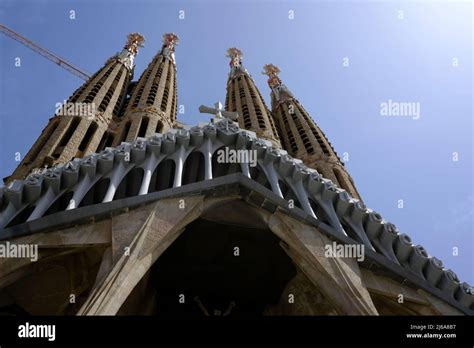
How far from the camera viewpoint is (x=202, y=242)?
505 inches

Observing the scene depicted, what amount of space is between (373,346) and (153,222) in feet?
16.6

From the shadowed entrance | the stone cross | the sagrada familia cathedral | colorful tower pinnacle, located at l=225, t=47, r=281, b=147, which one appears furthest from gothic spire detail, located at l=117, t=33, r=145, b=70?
the shadowed entrance

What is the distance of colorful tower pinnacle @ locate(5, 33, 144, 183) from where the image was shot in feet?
74.5

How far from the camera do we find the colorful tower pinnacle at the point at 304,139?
28422 millimetres

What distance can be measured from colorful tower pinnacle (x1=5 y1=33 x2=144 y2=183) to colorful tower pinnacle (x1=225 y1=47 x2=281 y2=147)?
7.64m

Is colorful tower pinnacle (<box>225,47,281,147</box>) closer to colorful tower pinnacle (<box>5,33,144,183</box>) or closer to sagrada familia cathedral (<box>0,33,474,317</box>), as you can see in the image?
colorful tower pinnacle (<box>5,33,144,183</box>)

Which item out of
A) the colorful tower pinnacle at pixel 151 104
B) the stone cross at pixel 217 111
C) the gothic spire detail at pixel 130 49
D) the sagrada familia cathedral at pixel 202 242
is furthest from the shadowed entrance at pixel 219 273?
the gothic spire detail at pixel 130 49

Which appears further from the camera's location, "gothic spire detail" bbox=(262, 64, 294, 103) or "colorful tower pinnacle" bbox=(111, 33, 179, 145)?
"gothic spire detail" bbox=(262, 64, 294, 103)

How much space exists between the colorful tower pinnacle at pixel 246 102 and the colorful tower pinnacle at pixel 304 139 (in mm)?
1149

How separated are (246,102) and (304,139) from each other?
6.90 meters

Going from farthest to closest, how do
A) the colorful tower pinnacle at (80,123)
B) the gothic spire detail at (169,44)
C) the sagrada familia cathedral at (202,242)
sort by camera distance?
the gothic spire detail at (169,44)
the colorful tower pinnacle at (80,123)
the sagrada familia cathedral at (202,242)

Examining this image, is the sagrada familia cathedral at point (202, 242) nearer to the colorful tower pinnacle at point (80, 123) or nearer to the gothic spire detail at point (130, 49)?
the colorful tower pinnacle at point (80, 123)

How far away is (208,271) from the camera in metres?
13.2

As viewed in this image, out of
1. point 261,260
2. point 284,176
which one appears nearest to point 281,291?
point 261,260
